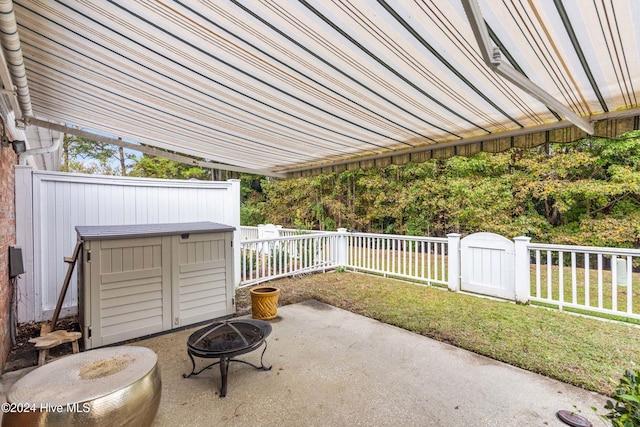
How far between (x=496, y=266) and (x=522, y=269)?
433 mm

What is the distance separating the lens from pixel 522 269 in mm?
5410

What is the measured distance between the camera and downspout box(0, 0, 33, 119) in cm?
156

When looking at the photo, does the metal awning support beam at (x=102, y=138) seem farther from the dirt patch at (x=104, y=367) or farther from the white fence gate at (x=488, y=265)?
the white fence gate at (x=488, y=265)

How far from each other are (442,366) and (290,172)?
4.48 metres

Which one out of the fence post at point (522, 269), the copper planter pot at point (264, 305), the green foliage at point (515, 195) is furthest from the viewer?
the green foliage at point (515, 195)

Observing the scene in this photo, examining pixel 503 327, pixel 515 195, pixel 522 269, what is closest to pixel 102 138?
pixel 503 327

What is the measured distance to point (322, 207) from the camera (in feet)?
51.5

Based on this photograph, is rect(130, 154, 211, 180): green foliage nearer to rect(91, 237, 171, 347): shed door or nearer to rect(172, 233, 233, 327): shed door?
rect(172, 233, 233, 327): shed door

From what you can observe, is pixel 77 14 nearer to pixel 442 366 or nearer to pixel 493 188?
pixel 442 366

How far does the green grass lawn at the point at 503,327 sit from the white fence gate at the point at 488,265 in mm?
286

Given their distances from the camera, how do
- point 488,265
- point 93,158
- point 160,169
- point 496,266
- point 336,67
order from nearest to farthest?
point 336,67 < point 496,266 < point 488,265 < point 160,169 < point 93,158

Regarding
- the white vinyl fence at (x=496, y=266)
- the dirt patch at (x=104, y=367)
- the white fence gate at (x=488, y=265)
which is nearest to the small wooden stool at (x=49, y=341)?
A: the dirt patch at (x=104, y=367)

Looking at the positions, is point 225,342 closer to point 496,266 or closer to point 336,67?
point 336,67

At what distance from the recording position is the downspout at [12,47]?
1.56 meters
